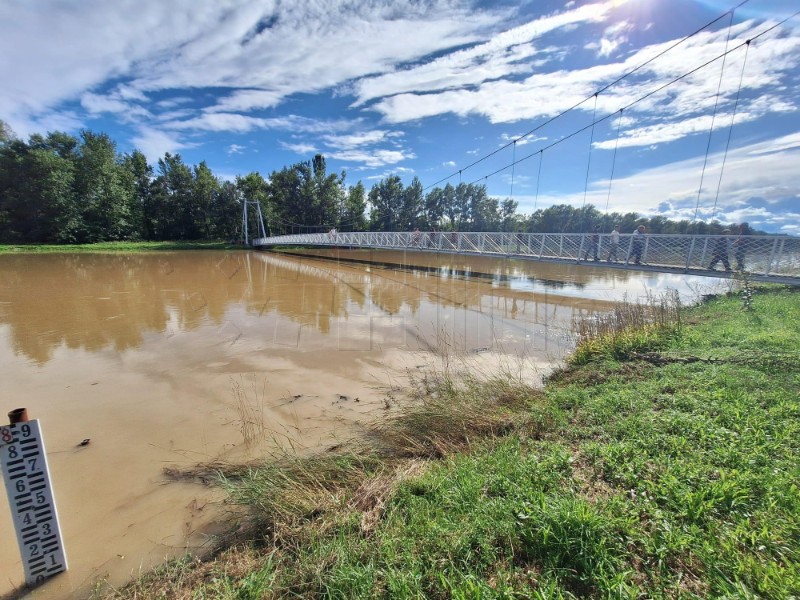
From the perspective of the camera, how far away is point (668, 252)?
10312 mm

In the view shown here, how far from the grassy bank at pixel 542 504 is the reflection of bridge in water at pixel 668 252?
7.37 metres

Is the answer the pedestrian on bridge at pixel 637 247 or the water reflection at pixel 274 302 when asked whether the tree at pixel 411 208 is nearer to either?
the water reflection at pixel 274 302

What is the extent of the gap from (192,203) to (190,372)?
143 feet

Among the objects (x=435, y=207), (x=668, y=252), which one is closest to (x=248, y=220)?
(x=435, y=207)

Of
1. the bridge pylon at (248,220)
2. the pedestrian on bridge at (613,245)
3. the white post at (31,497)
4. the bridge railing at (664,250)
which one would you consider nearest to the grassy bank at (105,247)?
the bridge pylon at (248,220)

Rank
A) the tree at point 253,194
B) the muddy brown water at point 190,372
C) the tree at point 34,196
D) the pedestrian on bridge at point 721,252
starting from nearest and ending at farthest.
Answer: the muddy brown water at point 190,372
the pedestrian on bridge at point 721,252
the tree at point 34,196
the tree at point 253,194

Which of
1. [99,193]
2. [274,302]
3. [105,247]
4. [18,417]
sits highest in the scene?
[99,193]

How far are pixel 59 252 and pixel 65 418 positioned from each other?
103 feet

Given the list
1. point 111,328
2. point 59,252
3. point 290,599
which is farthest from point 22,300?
point 59,252

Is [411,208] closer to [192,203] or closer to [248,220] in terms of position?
[248,220]

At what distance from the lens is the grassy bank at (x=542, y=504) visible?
146 centimetres

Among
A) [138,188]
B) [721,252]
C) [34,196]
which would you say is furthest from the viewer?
[138,188]

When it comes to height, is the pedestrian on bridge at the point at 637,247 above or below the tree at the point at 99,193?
below

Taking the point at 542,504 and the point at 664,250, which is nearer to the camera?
the point at 542,504
